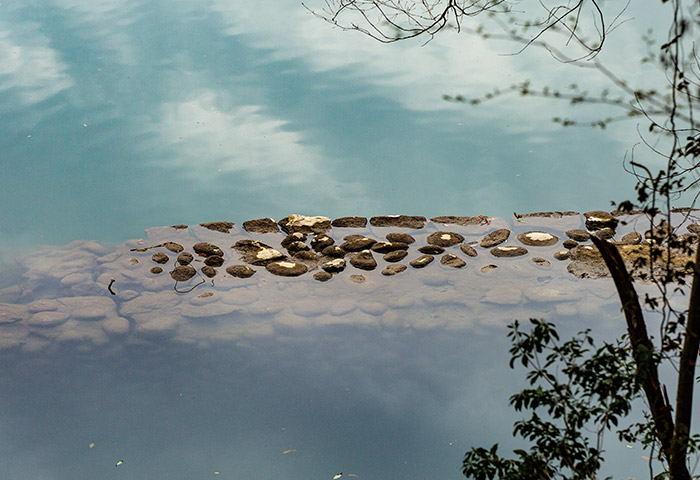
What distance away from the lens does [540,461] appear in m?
2.12

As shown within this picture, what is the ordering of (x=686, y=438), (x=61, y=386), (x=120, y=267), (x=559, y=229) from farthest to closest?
(x=559, y=229) → (x=120, y=267) → (x=61, y=386) → (x=686, y=438)

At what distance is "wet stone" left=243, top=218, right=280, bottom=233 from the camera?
5398mm

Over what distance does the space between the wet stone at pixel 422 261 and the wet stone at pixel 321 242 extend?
0.63 metres

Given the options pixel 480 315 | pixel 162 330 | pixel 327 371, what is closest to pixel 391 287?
pixel 480 315

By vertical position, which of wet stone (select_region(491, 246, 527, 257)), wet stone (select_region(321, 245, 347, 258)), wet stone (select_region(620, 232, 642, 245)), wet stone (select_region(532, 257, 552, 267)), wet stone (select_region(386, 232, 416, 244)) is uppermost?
wet stone (select_region(620, 232, 642, 245))

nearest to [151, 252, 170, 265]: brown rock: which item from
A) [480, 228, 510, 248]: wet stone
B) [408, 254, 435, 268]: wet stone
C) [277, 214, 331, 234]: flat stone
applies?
[277, 214, 331, 234]: flat stone

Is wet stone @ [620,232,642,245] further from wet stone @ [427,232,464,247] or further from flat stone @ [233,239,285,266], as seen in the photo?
flat stone @ [233,239,285,266]

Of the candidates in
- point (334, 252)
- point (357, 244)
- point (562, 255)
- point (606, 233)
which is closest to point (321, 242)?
point (334, 252)

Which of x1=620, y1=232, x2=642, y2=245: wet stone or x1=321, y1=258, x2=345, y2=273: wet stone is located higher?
x1=620, y1=232, x2=642, y2=245: wet stone

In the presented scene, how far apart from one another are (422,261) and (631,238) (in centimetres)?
162

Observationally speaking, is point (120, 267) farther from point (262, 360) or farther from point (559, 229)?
point (559, 229)

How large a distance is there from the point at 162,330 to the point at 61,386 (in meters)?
0.68

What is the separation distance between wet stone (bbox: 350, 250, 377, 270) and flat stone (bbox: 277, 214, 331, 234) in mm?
488

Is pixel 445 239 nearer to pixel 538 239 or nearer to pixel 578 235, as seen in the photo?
pixel 538 239
